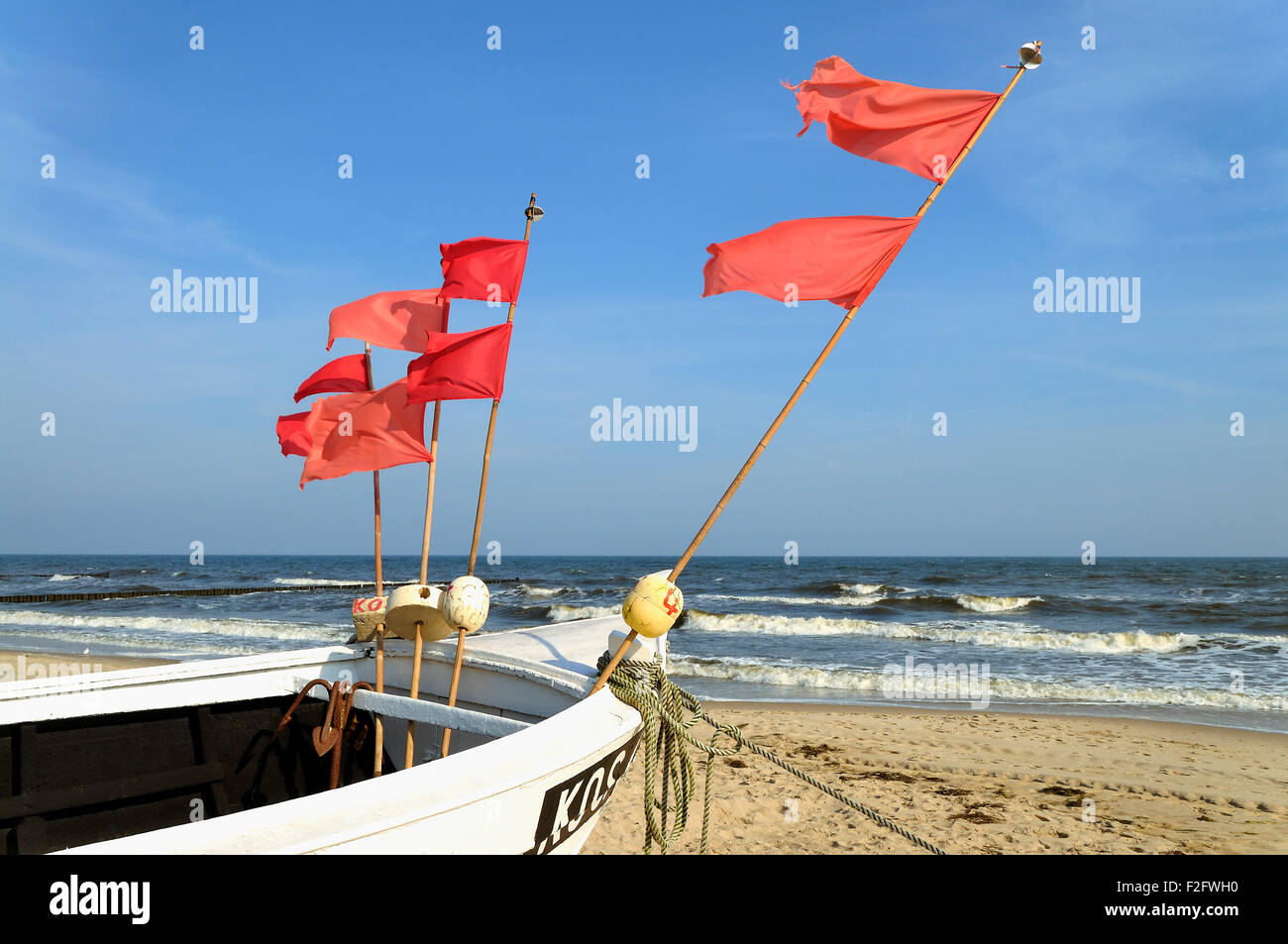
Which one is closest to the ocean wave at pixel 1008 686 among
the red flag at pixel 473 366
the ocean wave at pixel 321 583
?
the red flag at pixel 473 366

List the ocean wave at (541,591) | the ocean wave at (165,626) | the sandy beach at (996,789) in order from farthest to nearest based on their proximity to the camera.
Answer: the ocean wave at (541,591) < the ocean wave at (165,626) < the sandy beach at (996,789)

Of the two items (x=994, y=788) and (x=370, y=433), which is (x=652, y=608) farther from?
(x=994, y=788)

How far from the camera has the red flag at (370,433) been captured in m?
4.08

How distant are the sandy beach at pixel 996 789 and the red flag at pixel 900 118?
15.1 feet

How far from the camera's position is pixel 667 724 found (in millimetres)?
3383

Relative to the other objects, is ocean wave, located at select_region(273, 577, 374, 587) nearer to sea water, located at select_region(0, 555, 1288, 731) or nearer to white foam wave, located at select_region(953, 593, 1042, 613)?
sea water, located at select_region(0, 555, 1288, 731)

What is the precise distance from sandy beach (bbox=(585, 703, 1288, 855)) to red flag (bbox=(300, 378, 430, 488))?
11.4ft

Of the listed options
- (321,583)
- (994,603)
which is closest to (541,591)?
(321,583)

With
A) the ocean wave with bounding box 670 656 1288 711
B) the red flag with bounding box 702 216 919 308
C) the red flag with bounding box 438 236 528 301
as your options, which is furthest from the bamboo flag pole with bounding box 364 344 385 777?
the ocean wave with bounding box 670 656 1288 711

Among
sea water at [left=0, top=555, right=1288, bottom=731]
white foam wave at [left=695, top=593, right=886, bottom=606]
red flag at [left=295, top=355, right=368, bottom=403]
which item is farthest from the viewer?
white foam wave at [left=695, top=593, right=886, bottom=606]

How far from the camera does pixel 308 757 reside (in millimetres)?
4062

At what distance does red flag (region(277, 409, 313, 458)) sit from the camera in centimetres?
449

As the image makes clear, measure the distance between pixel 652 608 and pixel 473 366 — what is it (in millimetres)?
1498

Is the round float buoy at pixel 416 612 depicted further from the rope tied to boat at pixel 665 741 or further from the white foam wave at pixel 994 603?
the white foam wave at pixel 994 603
